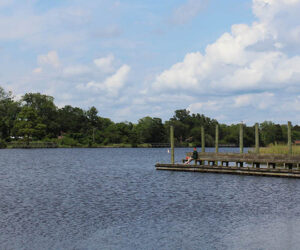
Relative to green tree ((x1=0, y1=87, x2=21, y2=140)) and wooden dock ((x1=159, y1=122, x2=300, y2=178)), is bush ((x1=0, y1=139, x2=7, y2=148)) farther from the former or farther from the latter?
wooden dock ((x1=159, y1=122, x2=300, y2=178))

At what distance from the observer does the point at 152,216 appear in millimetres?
23094

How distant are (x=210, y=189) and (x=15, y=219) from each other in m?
18.5

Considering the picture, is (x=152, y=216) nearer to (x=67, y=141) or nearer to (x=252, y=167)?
(x=252, y=167)

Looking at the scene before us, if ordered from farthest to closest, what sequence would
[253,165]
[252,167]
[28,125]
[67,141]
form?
[67,141]
[28,125]
[253,165]
[252,167]

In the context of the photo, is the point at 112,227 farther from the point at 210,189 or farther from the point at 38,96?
the point at 38,96

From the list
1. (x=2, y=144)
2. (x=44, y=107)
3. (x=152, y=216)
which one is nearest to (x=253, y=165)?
(x=152, y=216)

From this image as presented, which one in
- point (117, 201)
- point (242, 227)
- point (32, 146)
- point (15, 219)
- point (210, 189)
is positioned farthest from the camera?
point (32, 146)

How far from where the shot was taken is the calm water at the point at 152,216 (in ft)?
56.9

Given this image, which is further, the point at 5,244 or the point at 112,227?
the point at 112,227

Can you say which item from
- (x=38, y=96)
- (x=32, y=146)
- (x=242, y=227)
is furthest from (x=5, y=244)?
(x=38, y=96)

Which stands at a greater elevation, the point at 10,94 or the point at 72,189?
the point at 10,94

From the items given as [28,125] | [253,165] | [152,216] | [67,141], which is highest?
[28,125]

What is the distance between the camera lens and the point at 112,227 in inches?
799

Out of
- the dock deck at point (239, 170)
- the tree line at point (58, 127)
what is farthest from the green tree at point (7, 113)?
the dock deck at point (239, 170)
